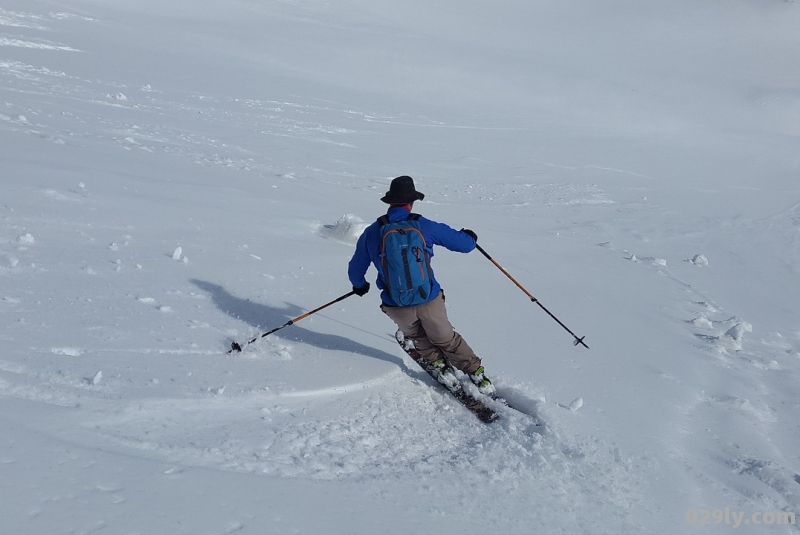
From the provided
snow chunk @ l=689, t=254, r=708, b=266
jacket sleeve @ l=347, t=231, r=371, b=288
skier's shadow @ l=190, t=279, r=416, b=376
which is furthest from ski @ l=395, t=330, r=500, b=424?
snow chunk @ l=689, t=254, r=708, b=266

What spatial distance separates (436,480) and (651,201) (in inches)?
450

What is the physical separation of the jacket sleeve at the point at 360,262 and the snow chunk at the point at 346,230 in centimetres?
232

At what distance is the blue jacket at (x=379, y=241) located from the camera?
4441 mm

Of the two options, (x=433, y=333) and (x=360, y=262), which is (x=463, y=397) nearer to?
(x=433, y=333)

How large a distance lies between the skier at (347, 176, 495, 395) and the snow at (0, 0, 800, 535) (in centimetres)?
27

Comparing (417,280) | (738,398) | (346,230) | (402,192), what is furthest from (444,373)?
(346,230)

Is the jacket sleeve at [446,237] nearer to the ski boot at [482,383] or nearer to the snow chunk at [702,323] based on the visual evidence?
the ski boot at [482,383]

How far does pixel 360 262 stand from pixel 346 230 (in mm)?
2576

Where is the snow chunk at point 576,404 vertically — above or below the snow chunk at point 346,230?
below

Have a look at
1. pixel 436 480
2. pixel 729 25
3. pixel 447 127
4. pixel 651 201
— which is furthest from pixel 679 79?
pixel 436 480

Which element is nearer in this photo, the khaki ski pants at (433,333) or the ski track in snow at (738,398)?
the ski track in snow at (738,398)

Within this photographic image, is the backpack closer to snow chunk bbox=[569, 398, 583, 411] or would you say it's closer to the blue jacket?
the blue jacket

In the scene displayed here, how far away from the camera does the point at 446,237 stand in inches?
178

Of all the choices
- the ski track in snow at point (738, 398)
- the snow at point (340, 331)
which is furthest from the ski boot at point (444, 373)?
the ski track in snow at point (738, 398)
